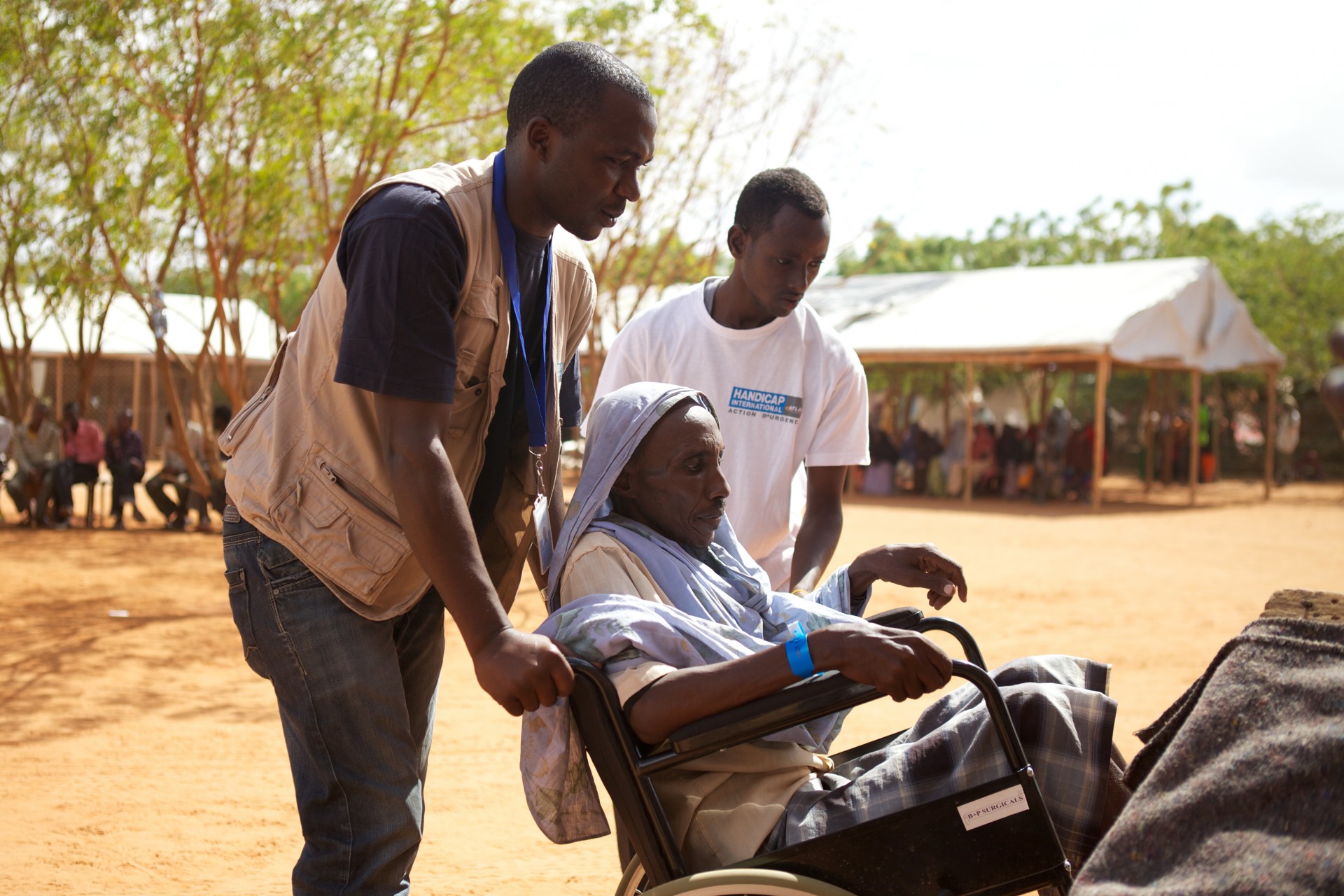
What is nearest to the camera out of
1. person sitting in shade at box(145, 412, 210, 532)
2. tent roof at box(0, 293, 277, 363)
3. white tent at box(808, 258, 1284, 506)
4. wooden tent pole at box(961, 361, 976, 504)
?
person sitting in shade at box(145, 412, 210, 532)

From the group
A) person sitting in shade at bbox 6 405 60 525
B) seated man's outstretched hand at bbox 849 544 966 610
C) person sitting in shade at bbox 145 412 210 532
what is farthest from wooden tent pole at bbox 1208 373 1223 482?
seated man's outstretched hand at bbox 849 544 966 610

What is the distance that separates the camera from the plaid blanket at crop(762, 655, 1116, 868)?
2.10m

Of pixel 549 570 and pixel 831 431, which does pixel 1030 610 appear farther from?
pixel 549 570

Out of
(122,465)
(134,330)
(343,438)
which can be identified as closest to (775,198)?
(343,438)

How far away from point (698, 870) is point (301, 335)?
1228 millimetres

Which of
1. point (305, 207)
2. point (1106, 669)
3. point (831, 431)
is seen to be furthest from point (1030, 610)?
point (305, 207)

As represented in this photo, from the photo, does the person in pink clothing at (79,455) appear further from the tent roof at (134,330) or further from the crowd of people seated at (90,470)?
the tent roof at (134,330)

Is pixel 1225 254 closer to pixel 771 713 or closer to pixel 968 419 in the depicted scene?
pixel 968 419

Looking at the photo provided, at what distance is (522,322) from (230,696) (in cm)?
461

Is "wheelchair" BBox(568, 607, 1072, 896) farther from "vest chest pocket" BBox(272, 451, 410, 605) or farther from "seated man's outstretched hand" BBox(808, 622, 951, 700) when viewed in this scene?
"vest chest pocket" BBox(272, 451, 410, 605)

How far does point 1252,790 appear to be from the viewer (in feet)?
4.91

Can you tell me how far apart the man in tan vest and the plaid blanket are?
606 millimetres

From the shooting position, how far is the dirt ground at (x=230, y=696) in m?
3.80

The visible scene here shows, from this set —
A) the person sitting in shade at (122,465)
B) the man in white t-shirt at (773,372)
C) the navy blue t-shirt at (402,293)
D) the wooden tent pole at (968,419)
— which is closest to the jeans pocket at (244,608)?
the navy blue t-shirt at (402,293)
